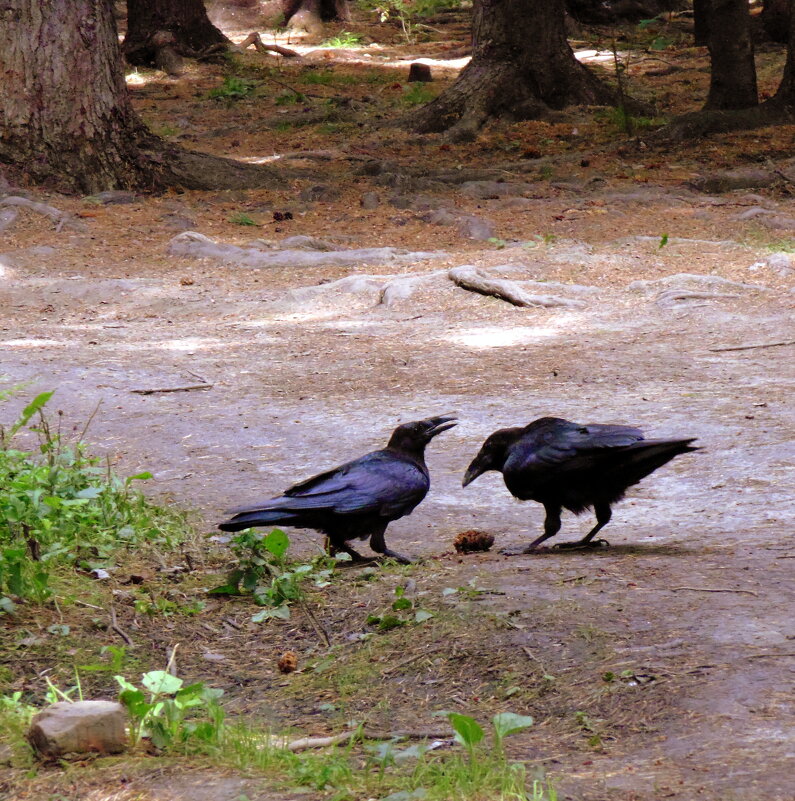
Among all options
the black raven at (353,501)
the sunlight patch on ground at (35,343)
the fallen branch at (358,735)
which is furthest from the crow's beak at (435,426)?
the sunlight patch on ground at (35,343)

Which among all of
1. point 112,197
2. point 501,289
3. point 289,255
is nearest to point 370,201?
point 289,255

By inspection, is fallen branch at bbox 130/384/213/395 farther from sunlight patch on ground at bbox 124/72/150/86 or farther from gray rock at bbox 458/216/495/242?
sunlight patch on ground at bbox 124/72/150/86

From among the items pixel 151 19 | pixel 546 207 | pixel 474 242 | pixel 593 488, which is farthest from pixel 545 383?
pixel 151 19

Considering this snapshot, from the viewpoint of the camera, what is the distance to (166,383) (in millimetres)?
7391

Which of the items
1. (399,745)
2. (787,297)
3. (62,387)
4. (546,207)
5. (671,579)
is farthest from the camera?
(546,207)

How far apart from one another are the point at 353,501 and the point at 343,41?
24348 mm

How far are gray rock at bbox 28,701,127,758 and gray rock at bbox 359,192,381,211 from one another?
1116 cm

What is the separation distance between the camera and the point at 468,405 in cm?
684

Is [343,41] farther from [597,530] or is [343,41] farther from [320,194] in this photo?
[597,530]

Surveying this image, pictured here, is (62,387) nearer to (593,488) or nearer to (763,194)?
(593,488)

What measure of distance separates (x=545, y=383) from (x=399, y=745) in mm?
4914

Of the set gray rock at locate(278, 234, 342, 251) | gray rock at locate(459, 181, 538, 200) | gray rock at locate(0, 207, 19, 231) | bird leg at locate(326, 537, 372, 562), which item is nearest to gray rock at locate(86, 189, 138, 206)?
gray rock at locate(0, 207, 19, 231)

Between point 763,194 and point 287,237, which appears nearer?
point 287,237

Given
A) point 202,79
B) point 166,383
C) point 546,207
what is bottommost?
point 166,383
